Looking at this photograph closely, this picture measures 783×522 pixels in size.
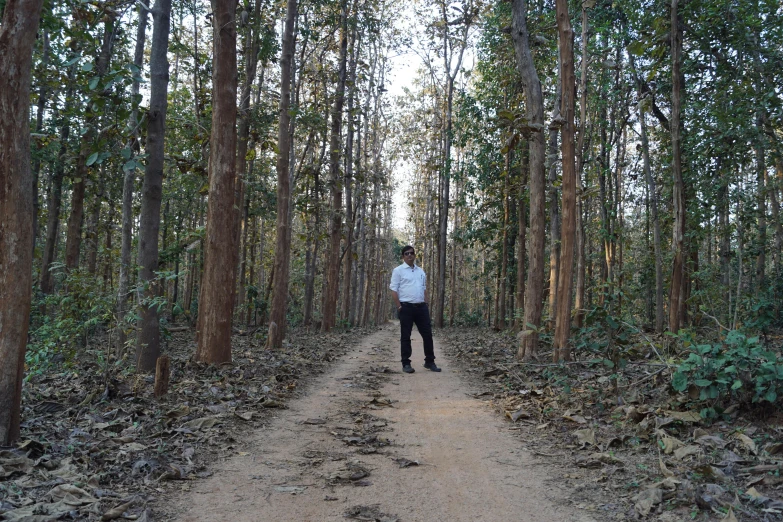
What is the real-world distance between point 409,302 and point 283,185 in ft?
15.2

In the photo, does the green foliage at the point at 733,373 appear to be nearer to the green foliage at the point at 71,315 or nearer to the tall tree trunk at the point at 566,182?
the tall tree trunk at the point at 566,182

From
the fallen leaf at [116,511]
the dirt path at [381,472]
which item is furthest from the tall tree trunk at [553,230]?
the fallen leaf at [116,511]

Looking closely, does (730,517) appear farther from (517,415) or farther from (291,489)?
(517,415)

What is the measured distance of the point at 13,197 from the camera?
381 cm

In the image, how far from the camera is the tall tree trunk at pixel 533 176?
9.28m

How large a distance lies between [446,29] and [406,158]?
11.9 m

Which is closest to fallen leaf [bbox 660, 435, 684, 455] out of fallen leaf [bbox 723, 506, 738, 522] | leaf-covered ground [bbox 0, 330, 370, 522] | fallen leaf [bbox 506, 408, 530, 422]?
fallen leaf [bbox 723, 506, 738, 522]

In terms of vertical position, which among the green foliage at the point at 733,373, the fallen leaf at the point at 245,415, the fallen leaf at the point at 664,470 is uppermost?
the green foliage at the point at 733,373

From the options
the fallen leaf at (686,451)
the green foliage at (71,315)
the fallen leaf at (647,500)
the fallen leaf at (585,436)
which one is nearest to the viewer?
the fallen leaf at (647,500)

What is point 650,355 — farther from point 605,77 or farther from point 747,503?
point 605,77

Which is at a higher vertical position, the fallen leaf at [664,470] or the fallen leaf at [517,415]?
the fallen leaf at [664,470]

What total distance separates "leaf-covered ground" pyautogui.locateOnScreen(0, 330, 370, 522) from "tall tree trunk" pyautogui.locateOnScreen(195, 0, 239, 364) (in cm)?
60

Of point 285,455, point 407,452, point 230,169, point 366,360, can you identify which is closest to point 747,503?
point 407,452

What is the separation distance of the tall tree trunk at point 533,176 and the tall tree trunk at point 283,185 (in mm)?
4921
